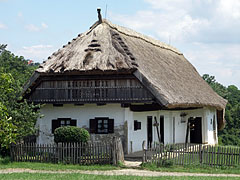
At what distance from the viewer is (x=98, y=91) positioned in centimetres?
1900

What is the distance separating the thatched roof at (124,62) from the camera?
18375 mm

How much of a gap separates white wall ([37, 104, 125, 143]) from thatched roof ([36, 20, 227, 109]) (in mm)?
2013

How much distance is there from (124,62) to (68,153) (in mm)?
5240

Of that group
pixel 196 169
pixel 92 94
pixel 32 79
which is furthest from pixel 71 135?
pixel 196 169

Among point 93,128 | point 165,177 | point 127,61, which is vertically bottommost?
point 165,177

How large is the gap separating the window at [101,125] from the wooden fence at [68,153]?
279 centimetres

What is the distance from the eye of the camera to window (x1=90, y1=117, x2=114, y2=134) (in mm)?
19016

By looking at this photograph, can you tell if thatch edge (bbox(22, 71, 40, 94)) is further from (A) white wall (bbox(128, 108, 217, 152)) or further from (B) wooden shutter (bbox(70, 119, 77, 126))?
(A) white wall (bbox(128, 108, 217, 152))

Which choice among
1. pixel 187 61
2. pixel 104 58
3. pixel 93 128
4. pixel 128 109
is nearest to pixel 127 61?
pixel 104 58

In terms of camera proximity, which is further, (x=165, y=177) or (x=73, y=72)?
(x=73, y=72)

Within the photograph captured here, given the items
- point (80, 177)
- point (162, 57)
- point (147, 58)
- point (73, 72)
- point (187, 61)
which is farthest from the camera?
point (187, 61)

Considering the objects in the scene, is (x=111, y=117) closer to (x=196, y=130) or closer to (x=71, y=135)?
(x=71, y=135)

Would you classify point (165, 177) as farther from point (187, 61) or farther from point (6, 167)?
point (187, 61)

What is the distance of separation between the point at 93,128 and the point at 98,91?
1816 mm
